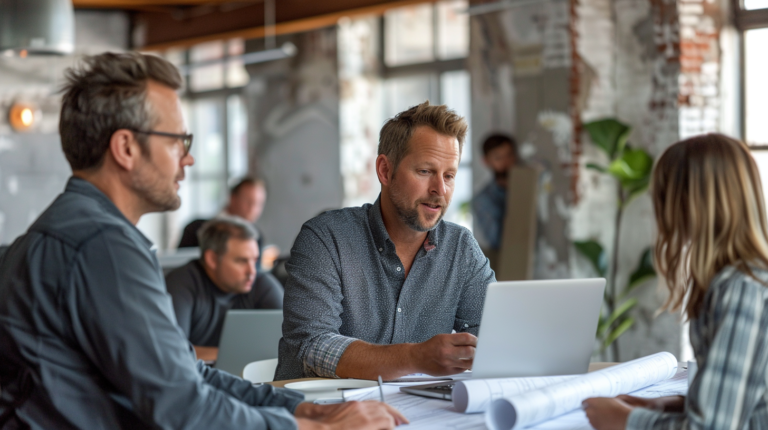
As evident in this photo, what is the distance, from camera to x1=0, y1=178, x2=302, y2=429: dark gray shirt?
1297mm

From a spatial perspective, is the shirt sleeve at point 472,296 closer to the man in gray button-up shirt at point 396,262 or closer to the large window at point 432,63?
the man in gray button-up shirt at point 396,262

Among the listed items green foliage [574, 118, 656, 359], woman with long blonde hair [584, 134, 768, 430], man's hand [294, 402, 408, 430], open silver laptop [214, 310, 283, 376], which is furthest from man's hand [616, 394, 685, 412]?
green foliage [574, 118, 656, 359]

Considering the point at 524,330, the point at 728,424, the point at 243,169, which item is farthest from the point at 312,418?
the point at 243,169

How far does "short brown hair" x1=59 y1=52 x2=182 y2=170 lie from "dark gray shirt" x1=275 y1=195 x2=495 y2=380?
788mm

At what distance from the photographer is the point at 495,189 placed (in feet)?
18.9

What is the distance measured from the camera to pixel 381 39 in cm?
800

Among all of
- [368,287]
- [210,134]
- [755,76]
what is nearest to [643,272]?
[755,76]

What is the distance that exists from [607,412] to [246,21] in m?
7.17

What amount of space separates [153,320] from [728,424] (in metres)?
0.96

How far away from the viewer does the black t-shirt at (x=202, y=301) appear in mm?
3582

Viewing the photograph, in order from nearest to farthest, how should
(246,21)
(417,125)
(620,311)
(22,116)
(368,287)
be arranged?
(368,287) → (417,125) → (620,311) → (246,21) → (22,116)

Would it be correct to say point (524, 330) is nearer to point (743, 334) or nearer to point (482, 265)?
point (743, 334)

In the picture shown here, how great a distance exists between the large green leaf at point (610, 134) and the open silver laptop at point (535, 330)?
11.1ft

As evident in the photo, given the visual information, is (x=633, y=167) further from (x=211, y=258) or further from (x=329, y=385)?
(x=329, y=385)
